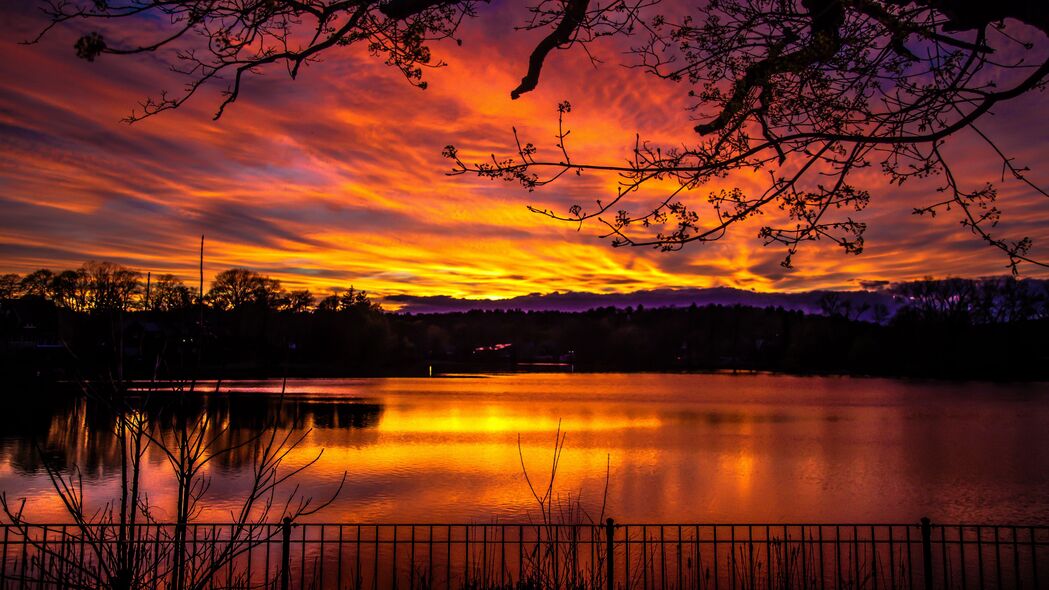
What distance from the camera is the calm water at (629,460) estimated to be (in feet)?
79.3

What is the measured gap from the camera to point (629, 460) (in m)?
34.6

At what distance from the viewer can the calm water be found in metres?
24.2

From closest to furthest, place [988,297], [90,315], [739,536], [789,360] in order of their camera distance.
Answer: [90,315], [739,536], [988,297], [789,360]

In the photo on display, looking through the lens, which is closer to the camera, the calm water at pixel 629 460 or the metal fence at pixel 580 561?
the metal fence at pixel 580 561

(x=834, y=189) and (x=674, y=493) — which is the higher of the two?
(x=834, y=189)

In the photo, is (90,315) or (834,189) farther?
(90,315)

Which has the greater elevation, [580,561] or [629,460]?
[580,561]

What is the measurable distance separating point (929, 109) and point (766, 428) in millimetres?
46646

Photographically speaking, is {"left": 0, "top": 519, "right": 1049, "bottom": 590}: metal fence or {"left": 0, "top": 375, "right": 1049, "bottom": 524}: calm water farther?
{"left": 0, "top": 375, "right": 1049, "bottom": 524}: calm water

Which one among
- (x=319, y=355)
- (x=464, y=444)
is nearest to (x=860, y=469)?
(x=464, y=444)

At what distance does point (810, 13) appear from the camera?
6344mm

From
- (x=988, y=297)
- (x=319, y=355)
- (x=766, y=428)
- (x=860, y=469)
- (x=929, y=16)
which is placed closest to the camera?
(x=929, y=16)

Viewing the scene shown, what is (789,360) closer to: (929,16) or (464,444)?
(464,444)

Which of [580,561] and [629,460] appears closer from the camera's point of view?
[580,561]
